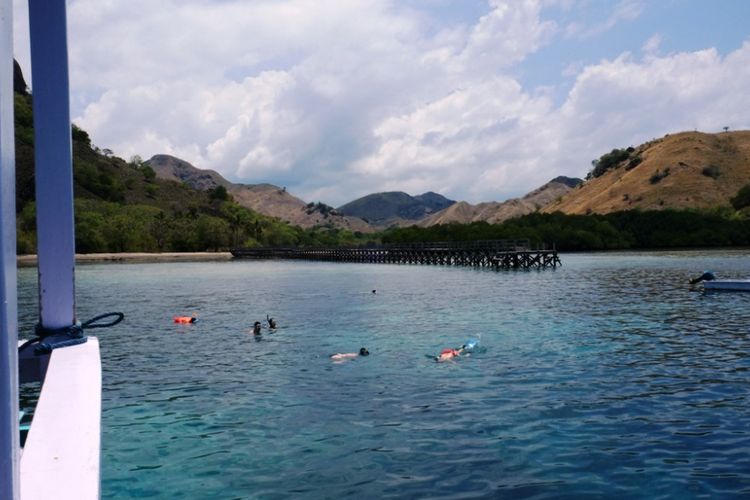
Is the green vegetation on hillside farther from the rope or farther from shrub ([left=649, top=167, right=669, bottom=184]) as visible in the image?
the rope

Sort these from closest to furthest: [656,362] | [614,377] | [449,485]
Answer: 1. [449,485]
2. [614,377]
3. [656,362]

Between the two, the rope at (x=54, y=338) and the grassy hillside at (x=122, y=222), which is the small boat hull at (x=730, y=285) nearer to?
the rope at (x=54, y=338)

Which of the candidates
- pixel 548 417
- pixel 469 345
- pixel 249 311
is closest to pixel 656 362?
pixel 469 345

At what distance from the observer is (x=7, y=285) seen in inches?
67.1

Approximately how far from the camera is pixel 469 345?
19688 millimetres

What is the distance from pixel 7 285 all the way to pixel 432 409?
1195 centimetres

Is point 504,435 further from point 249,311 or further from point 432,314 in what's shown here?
point 249,311

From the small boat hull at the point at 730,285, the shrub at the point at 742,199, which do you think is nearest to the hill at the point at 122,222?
the small boat hull at the point at 730,285

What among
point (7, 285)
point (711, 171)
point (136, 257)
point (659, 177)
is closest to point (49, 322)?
point (7, 285)

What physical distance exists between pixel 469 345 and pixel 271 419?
8.43 meters

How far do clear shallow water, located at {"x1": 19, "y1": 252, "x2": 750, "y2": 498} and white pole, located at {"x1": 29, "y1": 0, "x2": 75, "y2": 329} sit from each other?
193 inches

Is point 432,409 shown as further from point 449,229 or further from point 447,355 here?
point 449,229

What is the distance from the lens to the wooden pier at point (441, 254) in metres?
75.1

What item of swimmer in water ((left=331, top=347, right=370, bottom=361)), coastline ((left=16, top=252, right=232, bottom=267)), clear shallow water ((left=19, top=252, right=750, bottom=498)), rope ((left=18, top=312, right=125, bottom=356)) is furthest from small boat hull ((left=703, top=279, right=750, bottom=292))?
coastline ((left=16, top=252, right=232, bottom=267))
